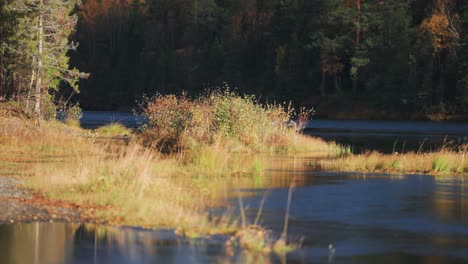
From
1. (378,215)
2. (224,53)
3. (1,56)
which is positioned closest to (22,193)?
(378,215)

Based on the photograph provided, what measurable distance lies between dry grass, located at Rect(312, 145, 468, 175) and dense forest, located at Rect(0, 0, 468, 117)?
60.3 ft

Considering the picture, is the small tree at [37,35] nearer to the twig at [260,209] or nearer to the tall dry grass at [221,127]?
the tall dry grass at [221,127]

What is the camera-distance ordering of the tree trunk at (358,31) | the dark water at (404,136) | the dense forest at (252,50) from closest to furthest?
1. the dark water at (404,136)
2. the dense forest at (252,50)
3. the tree trunk at (358,31)

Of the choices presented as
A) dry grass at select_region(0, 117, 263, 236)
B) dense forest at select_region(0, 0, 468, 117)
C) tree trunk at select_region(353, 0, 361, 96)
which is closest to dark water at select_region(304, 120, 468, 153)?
dense forest at select_region(0, 0, 468, 117)

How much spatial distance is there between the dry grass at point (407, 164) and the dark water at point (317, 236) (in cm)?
742

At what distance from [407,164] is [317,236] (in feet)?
52.6

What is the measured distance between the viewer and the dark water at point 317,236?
51.7 ft

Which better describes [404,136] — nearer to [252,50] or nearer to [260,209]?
[260,209]

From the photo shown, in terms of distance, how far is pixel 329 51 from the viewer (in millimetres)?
95625

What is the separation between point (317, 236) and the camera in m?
18.0

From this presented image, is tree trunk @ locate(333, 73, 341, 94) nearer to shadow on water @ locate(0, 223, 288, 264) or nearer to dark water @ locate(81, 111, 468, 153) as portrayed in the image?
dark water @ locate(81, 111, 468, 153)

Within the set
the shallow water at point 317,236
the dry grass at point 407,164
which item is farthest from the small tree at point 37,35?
the shallow water at point 317,236

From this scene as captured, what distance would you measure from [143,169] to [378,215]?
5716mm

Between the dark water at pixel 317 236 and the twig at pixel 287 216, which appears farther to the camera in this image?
the twig at pixel 287 216
